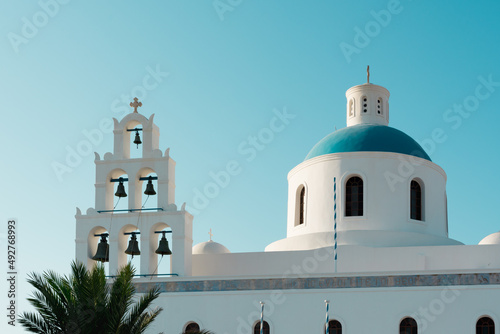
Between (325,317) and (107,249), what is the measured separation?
233 inches

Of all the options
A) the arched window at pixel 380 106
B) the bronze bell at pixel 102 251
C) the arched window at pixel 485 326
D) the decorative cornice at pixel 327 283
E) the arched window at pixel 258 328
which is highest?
the arched window at pixel 380 106

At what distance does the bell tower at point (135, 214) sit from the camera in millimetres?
20109

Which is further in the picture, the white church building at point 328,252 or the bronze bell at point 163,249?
the bronze bell at point 163,249

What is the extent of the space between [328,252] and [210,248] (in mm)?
3407

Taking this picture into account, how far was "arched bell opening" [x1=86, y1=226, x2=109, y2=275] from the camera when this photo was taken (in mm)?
20312

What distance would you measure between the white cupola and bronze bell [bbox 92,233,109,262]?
28.9 ft

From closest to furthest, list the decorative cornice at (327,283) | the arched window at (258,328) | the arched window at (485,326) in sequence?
the arched window at (485,326) < the decorative cornice at (327,283) < the arched window at (258,328)

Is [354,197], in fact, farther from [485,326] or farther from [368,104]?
[485,326]

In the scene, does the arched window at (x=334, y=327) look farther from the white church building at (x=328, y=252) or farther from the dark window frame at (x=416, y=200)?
the dark window frame at (x=416, y=200)

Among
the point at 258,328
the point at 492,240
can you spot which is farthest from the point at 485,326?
the point at 258,328

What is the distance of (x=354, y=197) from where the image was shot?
2236cm

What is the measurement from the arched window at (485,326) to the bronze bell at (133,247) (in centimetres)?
854

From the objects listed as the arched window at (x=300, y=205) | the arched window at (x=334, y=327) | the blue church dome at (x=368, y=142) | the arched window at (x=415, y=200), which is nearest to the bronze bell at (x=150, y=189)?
the arched window at (x=300, y=205)

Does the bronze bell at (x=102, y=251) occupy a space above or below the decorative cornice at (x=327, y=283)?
above
